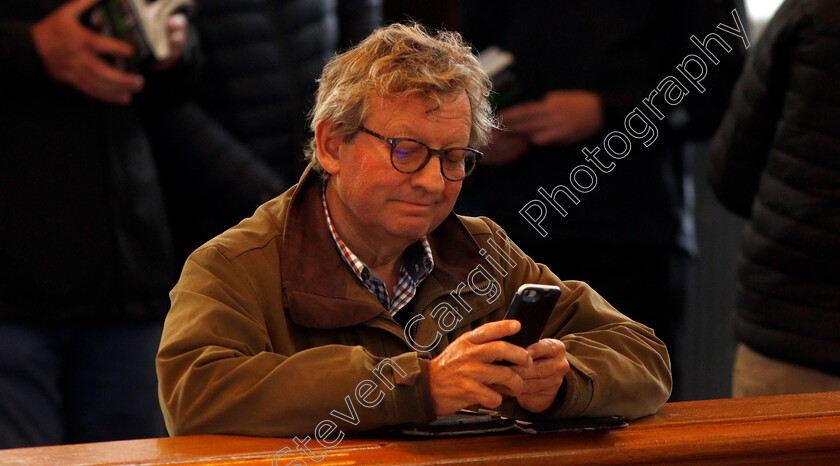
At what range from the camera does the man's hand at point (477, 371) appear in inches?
56.4

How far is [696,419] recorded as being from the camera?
5.06 ft

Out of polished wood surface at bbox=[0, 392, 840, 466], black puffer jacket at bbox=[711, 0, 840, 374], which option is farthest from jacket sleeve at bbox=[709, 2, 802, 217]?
polished wood surface at bbox=[0, 392, 840, 466]

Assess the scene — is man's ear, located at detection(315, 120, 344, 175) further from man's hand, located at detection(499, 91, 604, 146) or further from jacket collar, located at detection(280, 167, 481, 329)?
man's hand, located at detection(499, 91, 604, 146)

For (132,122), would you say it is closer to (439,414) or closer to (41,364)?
(41,364)

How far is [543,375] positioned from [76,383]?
1.40 metres

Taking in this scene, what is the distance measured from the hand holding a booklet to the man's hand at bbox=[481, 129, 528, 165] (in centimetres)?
95

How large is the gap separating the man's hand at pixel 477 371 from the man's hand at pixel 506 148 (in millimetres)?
1485

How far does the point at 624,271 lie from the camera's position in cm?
291

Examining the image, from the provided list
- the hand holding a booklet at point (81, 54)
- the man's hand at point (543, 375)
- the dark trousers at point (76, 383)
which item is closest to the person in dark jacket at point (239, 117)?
the hand holding a booklet at point (81, 54)

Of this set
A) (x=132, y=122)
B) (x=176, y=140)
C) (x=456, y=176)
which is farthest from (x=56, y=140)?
(x=456, y=176)

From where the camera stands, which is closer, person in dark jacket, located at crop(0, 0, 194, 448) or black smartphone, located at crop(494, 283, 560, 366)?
black smartphone, located at crop(494, 283, 560, 366)

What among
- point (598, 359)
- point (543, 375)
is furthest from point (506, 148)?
point (543, 375)

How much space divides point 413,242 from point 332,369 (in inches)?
17.2

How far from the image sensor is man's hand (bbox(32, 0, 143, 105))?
2.44 meters
